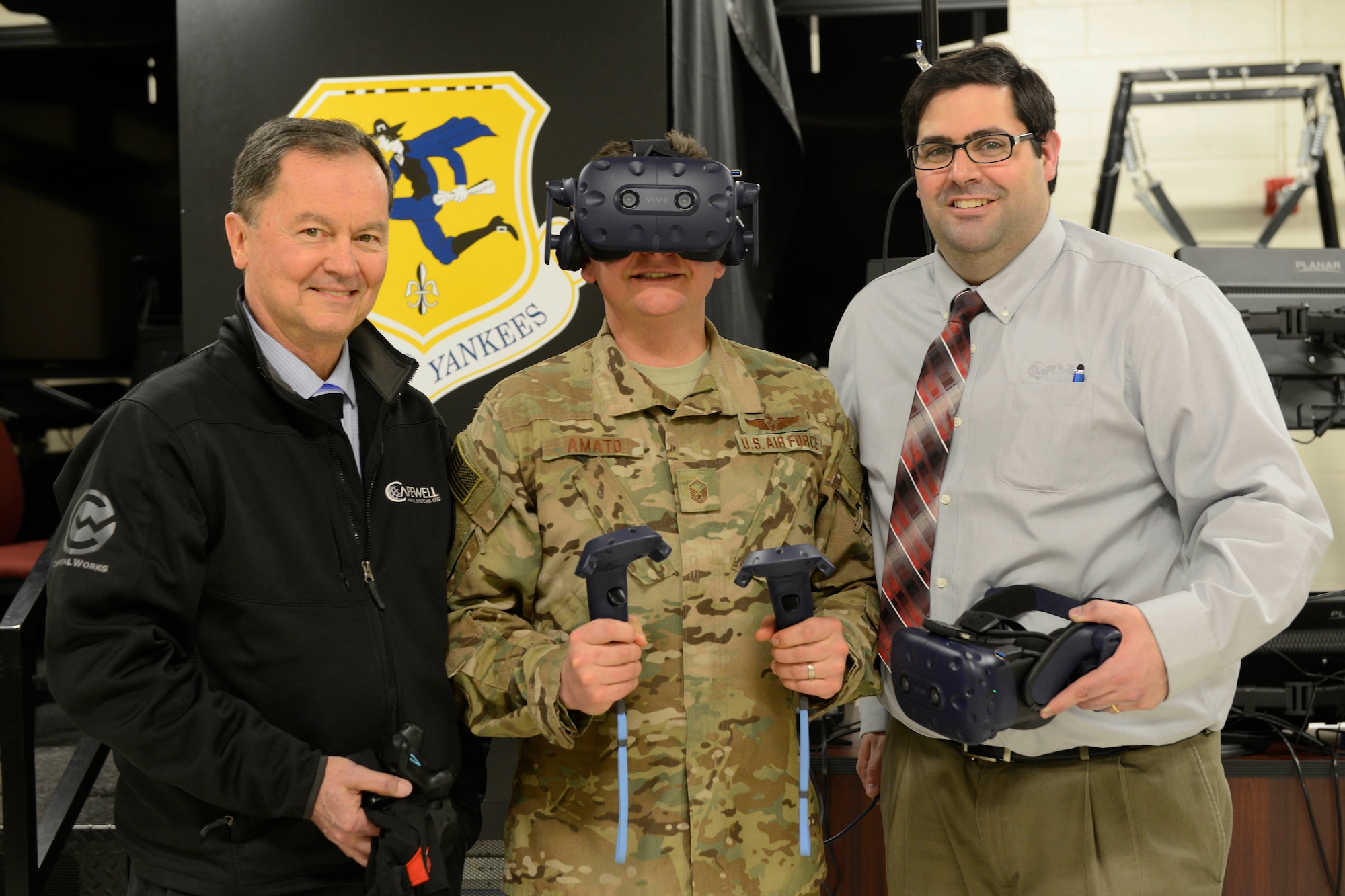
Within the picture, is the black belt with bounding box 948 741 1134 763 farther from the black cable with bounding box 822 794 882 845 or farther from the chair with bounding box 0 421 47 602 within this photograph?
the chair with bounding box 0 421 47 602

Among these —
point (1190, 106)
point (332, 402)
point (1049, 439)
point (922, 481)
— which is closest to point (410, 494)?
point (332, 402)

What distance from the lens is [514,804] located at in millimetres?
1409

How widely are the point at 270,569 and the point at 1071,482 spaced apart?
0.99 meters

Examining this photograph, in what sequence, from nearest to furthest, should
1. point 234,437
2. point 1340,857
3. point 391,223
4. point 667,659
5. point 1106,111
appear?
point 234,437, point 667,659, point 1340,857, point 391,223, point 1106,111

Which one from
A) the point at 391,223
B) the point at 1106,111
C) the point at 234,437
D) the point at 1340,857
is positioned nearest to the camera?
the point at 234,437

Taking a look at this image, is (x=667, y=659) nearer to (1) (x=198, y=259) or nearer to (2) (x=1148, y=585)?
(2) (x=1148, y=585)

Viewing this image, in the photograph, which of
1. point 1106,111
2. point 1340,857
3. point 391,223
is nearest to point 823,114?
point 1106,111

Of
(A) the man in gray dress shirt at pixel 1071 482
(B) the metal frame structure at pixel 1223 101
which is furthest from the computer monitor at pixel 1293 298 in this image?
(B) the metal frame structure at pixel 1223 101

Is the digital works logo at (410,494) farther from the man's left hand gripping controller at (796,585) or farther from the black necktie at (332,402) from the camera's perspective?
the man's left hand gripping controller at (796,585)

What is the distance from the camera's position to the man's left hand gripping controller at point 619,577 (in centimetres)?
117

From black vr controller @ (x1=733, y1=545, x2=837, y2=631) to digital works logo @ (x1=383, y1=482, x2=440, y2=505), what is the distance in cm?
41

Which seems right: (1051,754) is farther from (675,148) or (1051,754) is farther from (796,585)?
(675,148)

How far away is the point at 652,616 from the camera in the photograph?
4.54 feet

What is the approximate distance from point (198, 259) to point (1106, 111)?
3318 mm
